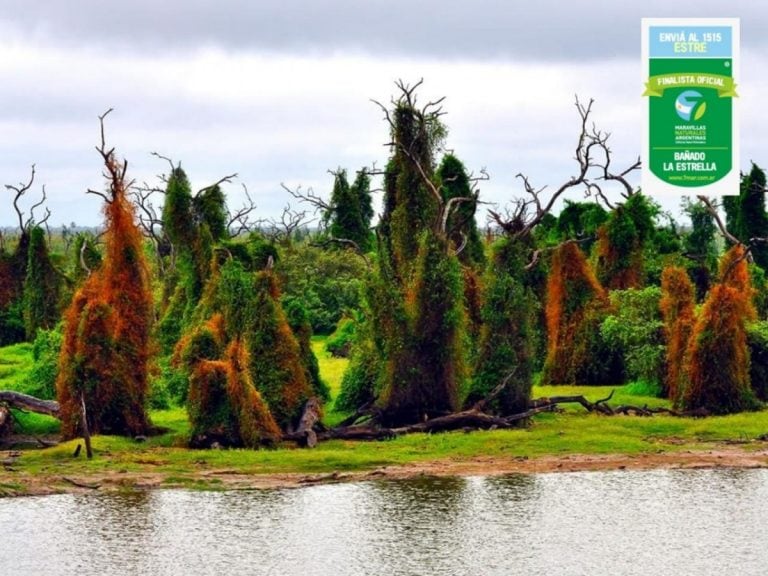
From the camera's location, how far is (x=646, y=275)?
55375 millimetres

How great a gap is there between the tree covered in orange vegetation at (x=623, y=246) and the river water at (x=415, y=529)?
18.6 meters

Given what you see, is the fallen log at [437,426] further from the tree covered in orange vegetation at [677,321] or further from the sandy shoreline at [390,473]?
the tree covered in orange vegetation at [677,321]

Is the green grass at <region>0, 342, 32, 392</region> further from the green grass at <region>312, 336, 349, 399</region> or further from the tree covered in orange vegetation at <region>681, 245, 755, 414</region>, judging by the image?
the tree covered in orange vegetation at <region>681, 245, 755, 414</region>

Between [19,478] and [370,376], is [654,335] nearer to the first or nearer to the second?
[370,376]

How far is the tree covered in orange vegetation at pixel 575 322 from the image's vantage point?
47.8 metres

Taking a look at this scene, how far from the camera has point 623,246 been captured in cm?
5216

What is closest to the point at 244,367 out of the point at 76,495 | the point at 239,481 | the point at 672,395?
the point at 239,481

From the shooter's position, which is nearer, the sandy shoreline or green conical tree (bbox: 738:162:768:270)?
the sandy shoreline

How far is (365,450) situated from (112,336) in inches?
268

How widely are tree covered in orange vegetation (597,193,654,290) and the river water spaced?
61.1 feet

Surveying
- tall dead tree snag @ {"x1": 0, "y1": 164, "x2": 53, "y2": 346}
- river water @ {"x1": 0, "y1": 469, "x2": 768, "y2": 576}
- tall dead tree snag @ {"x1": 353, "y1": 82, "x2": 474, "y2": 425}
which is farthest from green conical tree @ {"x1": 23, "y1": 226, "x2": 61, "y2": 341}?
river water @ {"x1": 0, "y1": 469, "x2": 768, "y2": 576}

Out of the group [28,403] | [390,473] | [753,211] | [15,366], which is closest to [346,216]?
[753,211]

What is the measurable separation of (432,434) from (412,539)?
11.1m

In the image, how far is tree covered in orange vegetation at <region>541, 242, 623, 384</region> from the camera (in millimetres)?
47781
